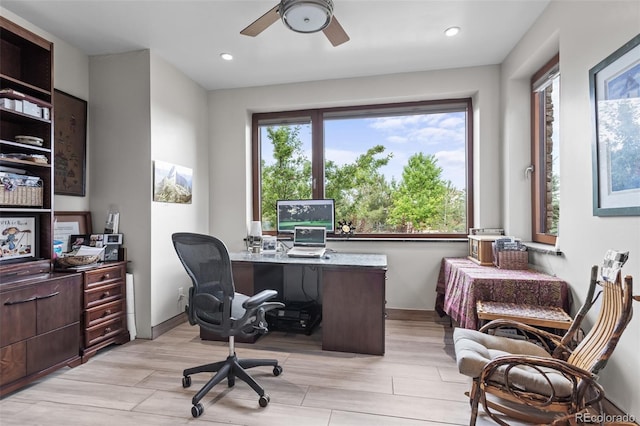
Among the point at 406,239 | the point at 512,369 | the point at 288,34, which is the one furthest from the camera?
the point at 406,239

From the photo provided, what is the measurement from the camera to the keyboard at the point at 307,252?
9.92 feet

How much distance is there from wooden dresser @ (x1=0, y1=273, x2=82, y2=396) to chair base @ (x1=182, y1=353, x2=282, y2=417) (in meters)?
0.97

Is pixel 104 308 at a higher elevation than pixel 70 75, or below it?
below

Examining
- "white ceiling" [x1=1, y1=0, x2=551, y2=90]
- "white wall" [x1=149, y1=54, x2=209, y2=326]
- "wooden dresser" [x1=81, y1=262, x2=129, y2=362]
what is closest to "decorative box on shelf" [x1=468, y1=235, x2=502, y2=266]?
"white ceiling" [x1=1, y1=0, x2=551, y2=90]

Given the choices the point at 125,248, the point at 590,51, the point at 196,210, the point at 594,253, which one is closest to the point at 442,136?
the point at 590,51

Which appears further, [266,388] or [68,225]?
[68,225]

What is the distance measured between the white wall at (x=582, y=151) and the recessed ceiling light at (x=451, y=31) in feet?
2.04

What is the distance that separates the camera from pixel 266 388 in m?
2.13

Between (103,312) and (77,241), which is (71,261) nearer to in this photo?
(77,241)

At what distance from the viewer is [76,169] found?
2.97 meters

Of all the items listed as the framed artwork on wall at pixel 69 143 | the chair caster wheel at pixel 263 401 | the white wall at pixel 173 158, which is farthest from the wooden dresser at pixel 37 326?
the chair caster wheel at pixel 263 401

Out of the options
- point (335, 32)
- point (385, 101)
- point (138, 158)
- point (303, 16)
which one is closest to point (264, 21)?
point (303, 16)

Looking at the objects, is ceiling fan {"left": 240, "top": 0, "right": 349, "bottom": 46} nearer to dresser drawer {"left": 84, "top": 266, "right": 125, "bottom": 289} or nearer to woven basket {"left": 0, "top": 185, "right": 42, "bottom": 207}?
woven basket {"left": 0, "top": 185, "right": 42, "bottom": 207}

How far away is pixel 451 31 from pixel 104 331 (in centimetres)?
402
